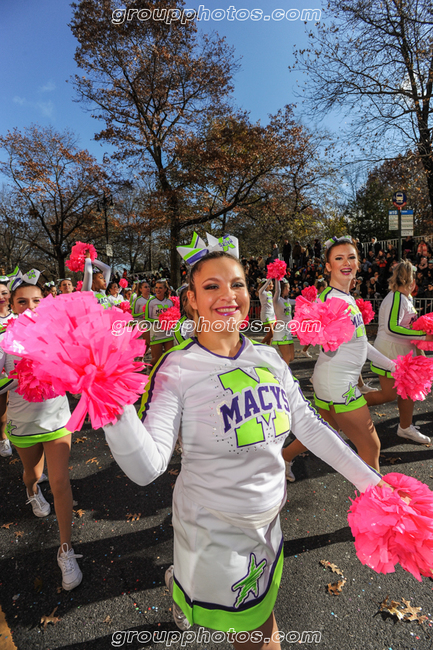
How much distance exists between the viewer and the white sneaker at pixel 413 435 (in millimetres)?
4230

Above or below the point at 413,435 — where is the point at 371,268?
above

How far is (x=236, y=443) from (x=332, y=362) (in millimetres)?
1867

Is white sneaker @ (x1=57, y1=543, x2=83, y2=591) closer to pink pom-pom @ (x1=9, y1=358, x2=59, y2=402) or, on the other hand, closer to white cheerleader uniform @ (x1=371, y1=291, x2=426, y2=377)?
pink pom-pom @ (x1=9, y1=358, x2=59, y2=402)

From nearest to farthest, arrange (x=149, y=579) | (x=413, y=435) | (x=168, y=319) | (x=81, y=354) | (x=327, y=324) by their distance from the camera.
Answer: (x=81, y=354), (x=149, y=579), (x=327, y=324), (x=413, y=435), (x=168, y=319)

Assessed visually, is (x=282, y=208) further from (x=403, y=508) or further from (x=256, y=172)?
(x=403, y=508)

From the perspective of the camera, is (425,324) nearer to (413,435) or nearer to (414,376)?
(414,376)

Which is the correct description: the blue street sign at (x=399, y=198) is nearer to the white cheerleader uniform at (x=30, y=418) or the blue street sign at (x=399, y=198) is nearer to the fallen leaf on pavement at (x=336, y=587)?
the fallen leaf on pavement at (x=336, y=587)

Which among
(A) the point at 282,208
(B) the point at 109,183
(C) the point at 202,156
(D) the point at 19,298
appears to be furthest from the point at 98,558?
(B) the point at 109,183

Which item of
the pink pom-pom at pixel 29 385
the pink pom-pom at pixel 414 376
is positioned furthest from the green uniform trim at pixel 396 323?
the pink pom-pom at pixel 29 385

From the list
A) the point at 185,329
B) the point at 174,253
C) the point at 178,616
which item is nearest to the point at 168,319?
the point at 185,329

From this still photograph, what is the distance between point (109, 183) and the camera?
1975cm

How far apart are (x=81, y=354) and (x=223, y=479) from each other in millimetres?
805

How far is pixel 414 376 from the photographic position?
3.05 m

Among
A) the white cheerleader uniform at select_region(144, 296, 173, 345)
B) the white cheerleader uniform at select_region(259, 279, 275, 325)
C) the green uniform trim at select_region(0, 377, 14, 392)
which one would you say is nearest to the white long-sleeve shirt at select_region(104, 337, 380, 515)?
the green uniform trim at select_region(0, 377, 14, 392)
